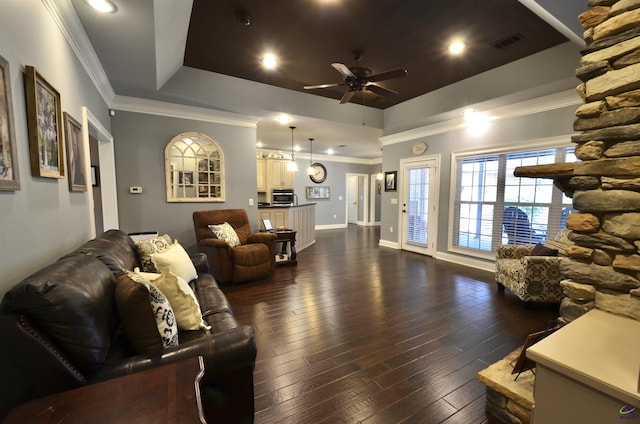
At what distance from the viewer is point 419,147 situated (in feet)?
17.9

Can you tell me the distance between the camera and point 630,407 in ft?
2.77

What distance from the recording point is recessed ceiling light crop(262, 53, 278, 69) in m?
3.33

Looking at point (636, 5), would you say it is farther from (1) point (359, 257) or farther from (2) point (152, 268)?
(1) point (359, 257)

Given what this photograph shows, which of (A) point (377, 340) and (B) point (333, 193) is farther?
(B) point (333, 193)

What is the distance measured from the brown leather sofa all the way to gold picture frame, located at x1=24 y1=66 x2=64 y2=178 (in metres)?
0.62

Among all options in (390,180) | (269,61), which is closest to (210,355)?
(269,61)

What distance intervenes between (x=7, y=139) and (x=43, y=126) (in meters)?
0.47

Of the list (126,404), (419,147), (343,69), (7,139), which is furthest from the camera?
(419,147)

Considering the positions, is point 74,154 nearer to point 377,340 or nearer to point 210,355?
point 210,355

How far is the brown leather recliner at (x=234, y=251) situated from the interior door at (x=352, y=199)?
661cm

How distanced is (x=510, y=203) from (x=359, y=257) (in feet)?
8.75

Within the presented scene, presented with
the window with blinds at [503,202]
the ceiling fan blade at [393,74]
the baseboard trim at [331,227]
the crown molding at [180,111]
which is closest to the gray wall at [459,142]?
the window with blinds at [503,202]

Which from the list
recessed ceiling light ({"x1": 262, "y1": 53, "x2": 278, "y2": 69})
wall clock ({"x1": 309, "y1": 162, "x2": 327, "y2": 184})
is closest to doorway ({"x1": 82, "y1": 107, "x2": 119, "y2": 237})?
recessed ceiling light ({"x1": 262, "y1": 53, "x2": 278, "y2": 69})

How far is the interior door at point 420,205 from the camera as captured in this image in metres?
5.34
